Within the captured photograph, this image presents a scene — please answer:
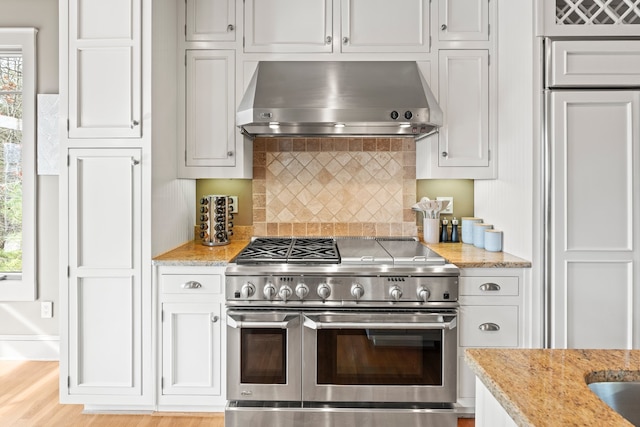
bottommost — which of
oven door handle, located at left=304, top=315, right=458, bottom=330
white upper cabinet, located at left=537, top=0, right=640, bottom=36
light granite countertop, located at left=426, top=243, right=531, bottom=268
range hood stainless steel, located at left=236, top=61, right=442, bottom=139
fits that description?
oven door handle, located at left=304, top=315, right=458, bottom=330

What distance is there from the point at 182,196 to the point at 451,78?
185 centimetres

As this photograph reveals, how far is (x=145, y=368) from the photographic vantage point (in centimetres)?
242

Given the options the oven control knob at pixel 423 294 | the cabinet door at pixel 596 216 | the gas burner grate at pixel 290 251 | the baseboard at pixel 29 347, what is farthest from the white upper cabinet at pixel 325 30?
the baseboard at pixel 29 347

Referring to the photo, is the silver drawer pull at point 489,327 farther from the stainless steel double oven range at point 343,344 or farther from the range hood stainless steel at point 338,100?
the range hood stainless steel at point 338,100

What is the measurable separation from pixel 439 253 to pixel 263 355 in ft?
3.72

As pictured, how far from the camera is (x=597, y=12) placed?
7.50ft

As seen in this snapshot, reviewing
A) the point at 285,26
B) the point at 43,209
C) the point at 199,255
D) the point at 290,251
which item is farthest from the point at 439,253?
the point at 43,209

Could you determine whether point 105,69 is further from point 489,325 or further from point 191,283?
point 489,325

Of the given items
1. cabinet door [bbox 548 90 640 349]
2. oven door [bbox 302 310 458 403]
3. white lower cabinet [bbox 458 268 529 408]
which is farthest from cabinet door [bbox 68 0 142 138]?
cabinet door [bbox 548 90 640 349]

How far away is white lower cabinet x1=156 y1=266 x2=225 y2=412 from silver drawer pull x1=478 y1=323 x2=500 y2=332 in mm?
1354

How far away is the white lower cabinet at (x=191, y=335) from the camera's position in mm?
2391

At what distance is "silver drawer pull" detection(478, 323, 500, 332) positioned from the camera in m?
2.34

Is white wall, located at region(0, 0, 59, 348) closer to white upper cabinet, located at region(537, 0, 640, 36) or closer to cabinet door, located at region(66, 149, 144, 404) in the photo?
cabinet door, located at region(66, 149, 144, 404)

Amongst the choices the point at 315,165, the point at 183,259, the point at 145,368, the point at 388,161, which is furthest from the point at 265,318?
the point at 388,161
